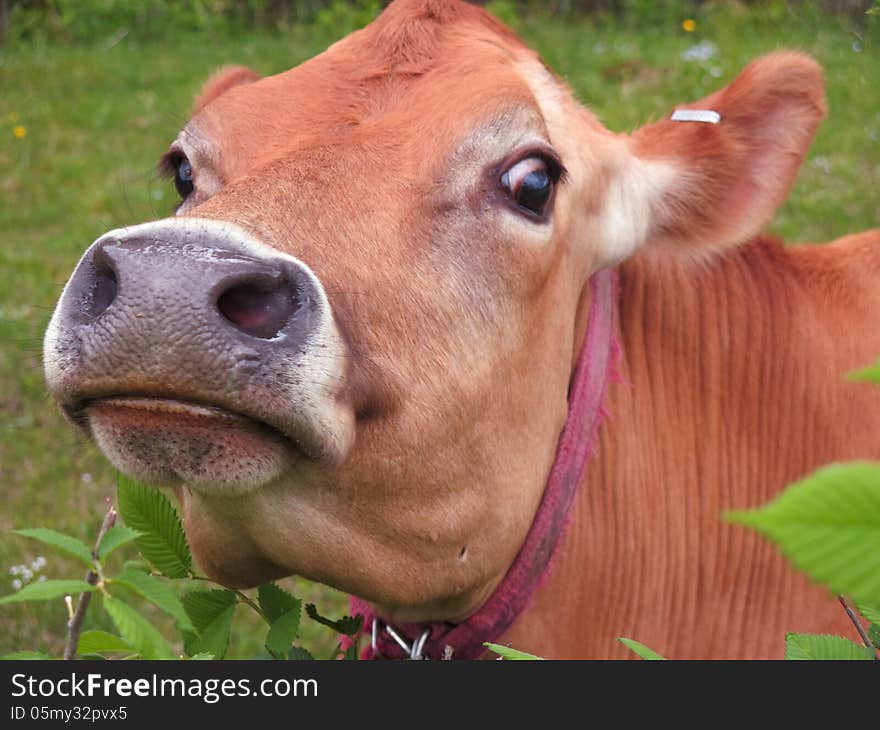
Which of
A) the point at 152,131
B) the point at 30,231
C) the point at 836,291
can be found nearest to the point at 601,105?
the point at 152,131

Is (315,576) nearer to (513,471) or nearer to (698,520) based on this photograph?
(513,471)

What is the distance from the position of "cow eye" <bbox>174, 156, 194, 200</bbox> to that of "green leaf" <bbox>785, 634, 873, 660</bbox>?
187cm

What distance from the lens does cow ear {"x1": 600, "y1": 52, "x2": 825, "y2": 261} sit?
324 cm

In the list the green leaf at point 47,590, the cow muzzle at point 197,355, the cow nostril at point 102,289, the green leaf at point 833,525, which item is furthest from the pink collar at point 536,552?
the green leaf at point 833,525

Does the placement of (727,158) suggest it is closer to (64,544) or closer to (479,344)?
(479,344)

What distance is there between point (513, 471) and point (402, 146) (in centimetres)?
78

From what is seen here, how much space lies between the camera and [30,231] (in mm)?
9180

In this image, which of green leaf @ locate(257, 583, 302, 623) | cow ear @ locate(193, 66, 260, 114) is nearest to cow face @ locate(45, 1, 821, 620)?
green leaf @ locate(257, 583, 302, 623)

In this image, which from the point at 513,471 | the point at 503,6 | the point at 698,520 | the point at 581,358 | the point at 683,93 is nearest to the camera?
the point at 513,471

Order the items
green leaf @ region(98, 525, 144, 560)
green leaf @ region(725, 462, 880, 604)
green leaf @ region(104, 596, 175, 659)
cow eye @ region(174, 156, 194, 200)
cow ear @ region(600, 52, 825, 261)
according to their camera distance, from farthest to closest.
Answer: cow ear @ region(600, 52, 825, 261)
cow eye @ region(174, 156, 194, 200)
green leaf @ region(98, 525, 144, 560)
green leaf @ region(104, 596, 175, 659)
green leaf @ region(725, 462, 880, 604)

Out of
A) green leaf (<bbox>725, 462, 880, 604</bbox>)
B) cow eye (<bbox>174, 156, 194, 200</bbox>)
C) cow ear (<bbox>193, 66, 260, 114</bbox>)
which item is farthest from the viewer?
cow ear (<bbox>193, 66, 260, 114</bbox>)

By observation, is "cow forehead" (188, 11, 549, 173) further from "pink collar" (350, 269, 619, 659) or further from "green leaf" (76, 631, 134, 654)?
"green leaf" (76, 631, 134, 654)

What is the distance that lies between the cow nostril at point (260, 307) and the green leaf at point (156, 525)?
0.38 meters

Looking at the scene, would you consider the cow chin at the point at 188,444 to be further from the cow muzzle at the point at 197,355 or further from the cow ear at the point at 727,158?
the cow ear at the point at 727,158
